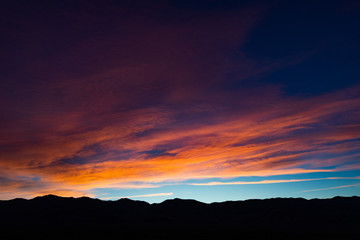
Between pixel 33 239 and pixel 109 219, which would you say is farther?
pixel 109 219

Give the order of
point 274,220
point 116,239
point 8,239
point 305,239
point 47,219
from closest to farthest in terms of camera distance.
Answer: point 8,239 < point 116,239 < point 305,239 < point 47,219 < point 274,220

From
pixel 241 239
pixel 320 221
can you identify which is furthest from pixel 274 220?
pixel 241 239

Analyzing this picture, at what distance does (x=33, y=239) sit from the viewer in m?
85.2

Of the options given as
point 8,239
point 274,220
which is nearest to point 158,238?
point 8,239

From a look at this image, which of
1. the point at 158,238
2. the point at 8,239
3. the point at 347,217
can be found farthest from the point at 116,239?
the point at 347,217

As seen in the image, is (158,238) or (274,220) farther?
(274,220)

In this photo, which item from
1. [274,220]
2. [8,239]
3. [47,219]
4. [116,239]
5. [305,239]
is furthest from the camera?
[274,220]

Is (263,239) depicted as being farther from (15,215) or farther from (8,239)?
(15,215)

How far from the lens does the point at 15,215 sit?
188250mm

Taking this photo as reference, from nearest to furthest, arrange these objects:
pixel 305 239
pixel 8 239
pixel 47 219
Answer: pixel 8 239 → pixel 305 239 → pixel 47 219

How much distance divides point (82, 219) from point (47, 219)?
888 inches

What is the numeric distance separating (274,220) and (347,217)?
1998 inches

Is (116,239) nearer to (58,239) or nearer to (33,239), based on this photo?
(58,239)

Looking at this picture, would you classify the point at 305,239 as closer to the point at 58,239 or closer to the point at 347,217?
the point at 58,239
